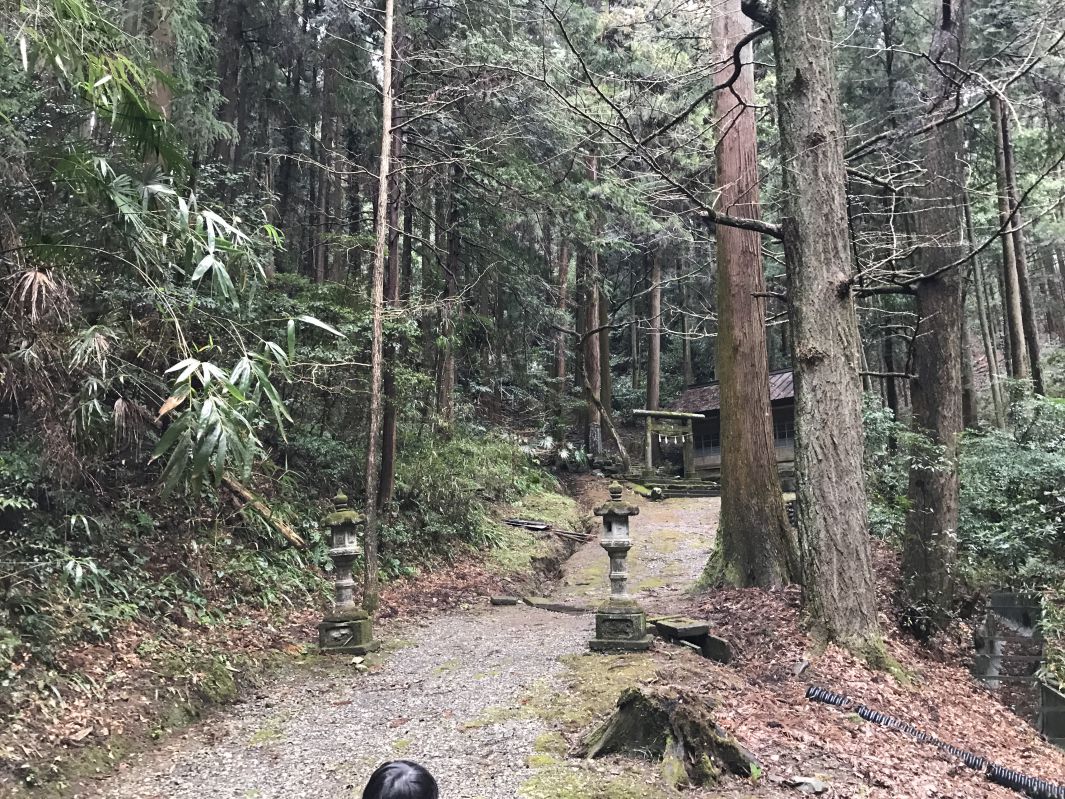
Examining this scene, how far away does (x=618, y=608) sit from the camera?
6387mm

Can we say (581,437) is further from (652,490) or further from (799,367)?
(799,367)

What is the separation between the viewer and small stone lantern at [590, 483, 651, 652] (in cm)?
630

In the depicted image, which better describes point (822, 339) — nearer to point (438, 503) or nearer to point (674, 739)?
point (674, 739)

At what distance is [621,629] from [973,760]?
2.80 meters

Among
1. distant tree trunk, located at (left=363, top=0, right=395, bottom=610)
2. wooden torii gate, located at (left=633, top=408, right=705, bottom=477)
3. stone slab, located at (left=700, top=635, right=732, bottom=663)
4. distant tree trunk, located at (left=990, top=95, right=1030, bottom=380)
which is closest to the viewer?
stone slab, located at (left=700, top=635, right=732, bottom=663)

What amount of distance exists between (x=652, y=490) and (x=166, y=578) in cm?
1428

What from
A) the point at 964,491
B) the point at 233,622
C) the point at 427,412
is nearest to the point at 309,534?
the point at 233,622

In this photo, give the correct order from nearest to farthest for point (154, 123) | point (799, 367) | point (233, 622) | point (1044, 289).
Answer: point (154, 123) < point (799, 367) < point (233, 622) < point (1044, 289)

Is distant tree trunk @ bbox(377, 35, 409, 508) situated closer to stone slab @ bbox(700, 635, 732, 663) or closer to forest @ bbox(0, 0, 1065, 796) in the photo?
forest @ bbox(0, 0, 1065, 796)

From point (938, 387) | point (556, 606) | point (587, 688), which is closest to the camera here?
point (587, 688)

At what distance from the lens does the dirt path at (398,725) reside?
13.0 ft

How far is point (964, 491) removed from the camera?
923 centimetres

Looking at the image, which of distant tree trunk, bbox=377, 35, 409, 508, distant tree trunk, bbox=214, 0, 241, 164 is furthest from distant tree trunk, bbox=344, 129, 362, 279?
distant tree trunk, bbox=214, 0, 241, 164

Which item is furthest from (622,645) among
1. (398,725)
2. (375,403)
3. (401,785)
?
(401,785)
